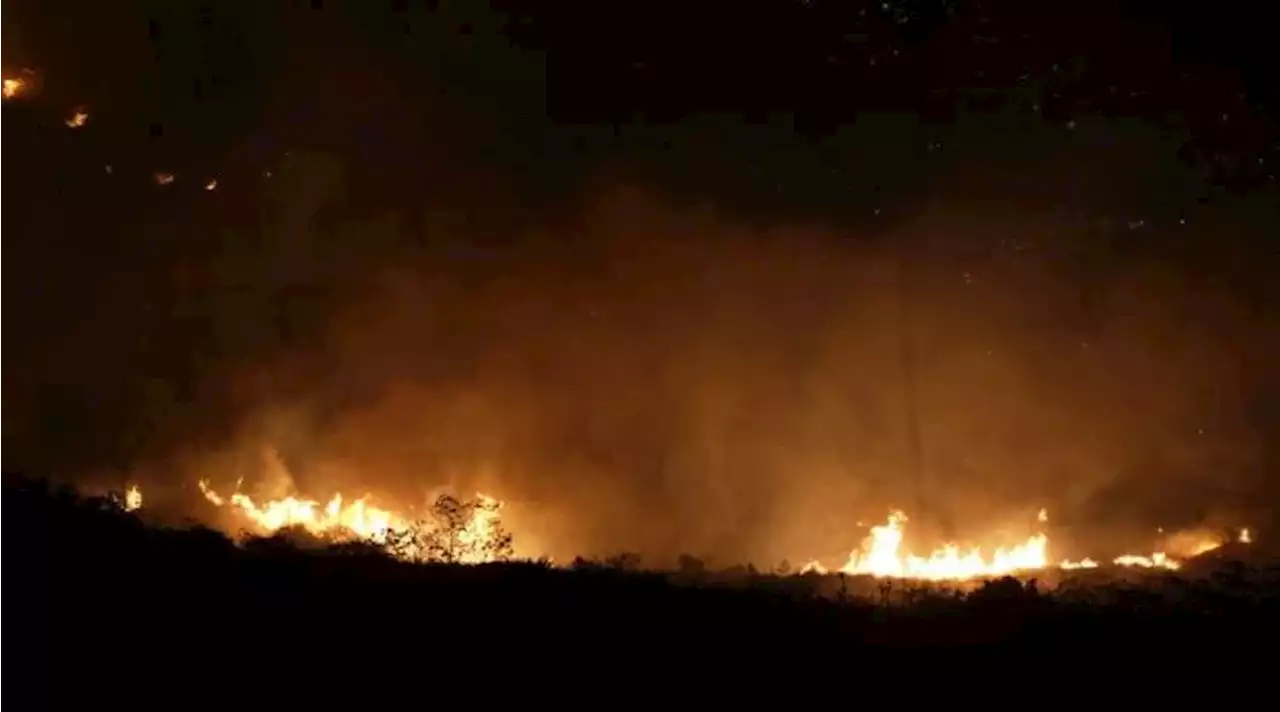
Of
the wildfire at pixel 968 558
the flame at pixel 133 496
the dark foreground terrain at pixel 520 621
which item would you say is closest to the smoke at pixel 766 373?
the wildfire at pixel 968 558

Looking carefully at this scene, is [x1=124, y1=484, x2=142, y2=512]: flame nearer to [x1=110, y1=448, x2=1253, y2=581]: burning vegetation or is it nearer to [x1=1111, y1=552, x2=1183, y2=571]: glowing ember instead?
[x1=110, y1=448, x2=1253, y2=581]: burning vegetation

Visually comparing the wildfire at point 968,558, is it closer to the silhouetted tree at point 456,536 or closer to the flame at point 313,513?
the silhouetted tree at point 456,536

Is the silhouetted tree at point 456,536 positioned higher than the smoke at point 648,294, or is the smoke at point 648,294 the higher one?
the smoke at point 648,294

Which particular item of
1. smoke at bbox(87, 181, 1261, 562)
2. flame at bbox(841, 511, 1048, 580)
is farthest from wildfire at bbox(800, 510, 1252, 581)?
smoke at bbox(87, 181, 1261, 562)

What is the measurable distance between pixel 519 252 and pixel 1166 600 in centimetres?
1079

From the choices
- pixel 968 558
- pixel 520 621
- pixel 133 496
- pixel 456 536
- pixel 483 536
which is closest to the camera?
pixel 520 621

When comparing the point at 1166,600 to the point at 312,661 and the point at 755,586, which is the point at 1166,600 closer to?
the point at 755,586

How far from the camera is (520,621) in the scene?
8383 mm

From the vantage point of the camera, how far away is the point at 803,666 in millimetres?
7953

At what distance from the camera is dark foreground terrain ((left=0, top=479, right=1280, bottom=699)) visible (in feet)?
25.8

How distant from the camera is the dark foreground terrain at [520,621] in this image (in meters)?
7.86

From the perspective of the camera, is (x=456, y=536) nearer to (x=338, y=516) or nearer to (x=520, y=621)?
(x=338, y=516)

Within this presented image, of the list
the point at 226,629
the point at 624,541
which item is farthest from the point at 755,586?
the point at 624,541

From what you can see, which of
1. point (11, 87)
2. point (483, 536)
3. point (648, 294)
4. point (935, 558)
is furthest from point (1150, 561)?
point (11, 87)
